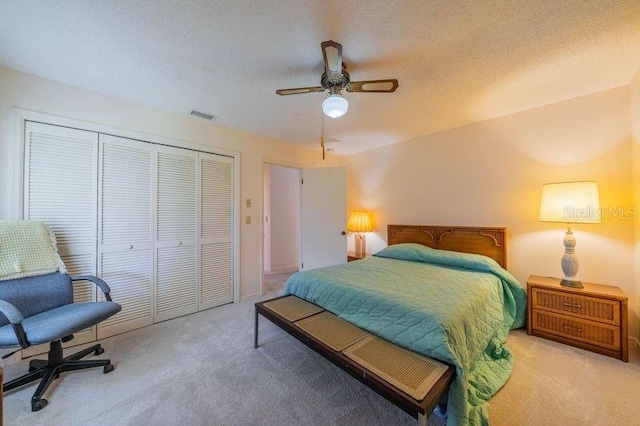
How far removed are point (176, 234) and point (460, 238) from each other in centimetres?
354

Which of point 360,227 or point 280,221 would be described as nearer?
point 360,227

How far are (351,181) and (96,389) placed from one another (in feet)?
13.5

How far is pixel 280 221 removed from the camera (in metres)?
5.31

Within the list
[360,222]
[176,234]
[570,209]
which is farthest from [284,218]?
[570,209]

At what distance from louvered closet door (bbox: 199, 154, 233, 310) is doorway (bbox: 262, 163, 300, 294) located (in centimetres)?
163

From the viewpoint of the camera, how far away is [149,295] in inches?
105

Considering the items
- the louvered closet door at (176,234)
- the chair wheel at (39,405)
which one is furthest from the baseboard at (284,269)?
the chair wheel at (39,405)

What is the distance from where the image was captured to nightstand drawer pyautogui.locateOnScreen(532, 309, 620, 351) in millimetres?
1996

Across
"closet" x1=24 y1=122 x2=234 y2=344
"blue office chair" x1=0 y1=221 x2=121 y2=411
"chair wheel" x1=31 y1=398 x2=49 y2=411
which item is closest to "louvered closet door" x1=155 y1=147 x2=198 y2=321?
"closet" x1=24 y1=122 x2=234 y2=344

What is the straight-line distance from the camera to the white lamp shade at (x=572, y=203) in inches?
84.1

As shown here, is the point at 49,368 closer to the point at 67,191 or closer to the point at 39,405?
the point at 39,405

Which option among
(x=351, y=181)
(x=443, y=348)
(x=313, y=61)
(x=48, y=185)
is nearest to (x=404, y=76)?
(x=313, y=61)

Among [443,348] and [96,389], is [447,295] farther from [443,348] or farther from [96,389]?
[96,389]

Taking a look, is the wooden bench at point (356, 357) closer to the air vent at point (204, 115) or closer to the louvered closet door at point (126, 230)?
the louvered closet door at point (126, 230)
